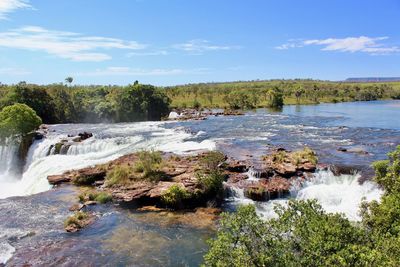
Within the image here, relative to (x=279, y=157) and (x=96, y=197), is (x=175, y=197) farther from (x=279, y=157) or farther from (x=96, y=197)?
(x=279, y=157)

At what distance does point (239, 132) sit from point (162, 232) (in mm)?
37375

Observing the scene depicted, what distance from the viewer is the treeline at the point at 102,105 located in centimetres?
8169

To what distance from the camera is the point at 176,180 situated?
111ft

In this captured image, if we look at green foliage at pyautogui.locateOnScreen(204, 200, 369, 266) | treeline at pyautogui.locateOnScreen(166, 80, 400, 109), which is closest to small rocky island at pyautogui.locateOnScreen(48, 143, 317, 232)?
green foliage at pyautogui.locateOnScreen(204, 200, 369, 266)

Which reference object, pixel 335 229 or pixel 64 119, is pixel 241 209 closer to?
pixel 335 229

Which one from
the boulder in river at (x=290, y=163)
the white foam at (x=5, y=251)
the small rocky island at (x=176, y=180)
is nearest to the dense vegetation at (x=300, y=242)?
the white foam at (x=5, y=251)

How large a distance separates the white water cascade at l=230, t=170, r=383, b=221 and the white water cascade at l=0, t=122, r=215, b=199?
53.1 feet

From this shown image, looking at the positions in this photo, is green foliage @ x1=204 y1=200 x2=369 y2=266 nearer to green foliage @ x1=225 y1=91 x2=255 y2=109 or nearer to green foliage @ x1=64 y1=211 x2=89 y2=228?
green foliage @ x1=64 y1=211 x2=89 y2=228

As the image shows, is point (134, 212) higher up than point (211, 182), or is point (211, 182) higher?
point (211, 182)

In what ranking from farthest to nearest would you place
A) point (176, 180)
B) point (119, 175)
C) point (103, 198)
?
1. point (119, 175)
2. point (176, 180)
3. point (103, 198)

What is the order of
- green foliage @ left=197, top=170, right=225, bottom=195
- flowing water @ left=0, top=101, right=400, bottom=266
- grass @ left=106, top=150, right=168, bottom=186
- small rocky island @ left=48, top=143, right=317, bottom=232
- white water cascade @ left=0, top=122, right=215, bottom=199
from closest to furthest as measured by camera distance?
1. flowing water @ left=0, top=101, right=400, bottom=266
2. small rocky island @ left=48, top=143, right=317, bottom=232
3. green foliage @ left=197, top=170, right=225, bottom=195
4. grass @ left=106, top=150, right=168, bottom=186
5. white water cascade @ left=0, top=122, right=215, bottom=199

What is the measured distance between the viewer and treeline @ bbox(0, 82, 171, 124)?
81688 millimetres

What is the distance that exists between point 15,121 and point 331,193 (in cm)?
4290

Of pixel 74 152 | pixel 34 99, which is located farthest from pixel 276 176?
pixel 34 99
